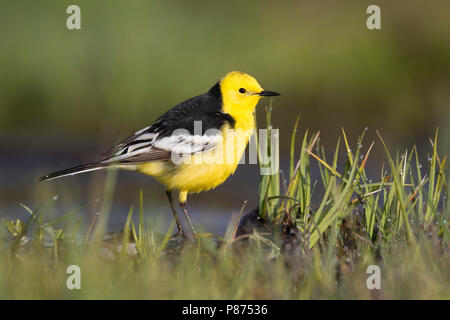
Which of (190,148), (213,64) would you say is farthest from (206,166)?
(213,64)

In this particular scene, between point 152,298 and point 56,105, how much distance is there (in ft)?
26.6

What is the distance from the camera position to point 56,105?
1167 cm

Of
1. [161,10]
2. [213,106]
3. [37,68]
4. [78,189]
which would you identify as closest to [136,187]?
[78,189]


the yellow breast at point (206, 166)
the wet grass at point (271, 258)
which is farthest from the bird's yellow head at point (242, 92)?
the wet grass at point (271, 258)

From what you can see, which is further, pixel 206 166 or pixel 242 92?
pixel 242 92

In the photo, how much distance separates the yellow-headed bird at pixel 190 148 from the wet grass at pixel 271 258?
59cm

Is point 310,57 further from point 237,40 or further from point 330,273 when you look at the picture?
point 330,273

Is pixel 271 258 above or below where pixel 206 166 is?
below

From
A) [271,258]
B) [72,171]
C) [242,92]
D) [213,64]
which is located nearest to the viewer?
[271,258]

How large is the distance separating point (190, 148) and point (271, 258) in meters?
1.44

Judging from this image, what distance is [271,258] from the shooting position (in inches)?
206

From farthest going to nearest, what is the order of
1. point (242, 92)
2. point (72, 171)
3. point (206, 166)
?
point (242, 92)
point (206, 166)
point (72, 171)

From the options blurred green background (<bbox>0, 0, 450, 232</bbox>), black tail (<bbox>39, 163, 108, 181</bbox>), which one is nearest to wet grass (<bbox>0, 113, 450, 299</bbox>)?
black tail (<bbox>39, 163, 108, 181</bbox>)

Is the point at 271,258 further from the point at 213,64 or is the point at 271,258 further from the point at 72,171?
the point at 213,64
